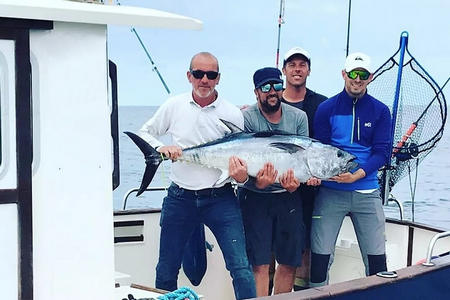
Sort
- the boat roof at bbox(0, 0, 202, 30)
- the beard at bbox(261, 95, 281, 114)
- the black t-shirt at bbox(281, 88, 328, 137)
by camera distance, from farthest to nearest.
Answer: the black t-shirt at bbox(281, 88, 328, 137), the beard at bbox(261, 95, 281, 114), the boat roof at bbox(0, 0, 202, 30)

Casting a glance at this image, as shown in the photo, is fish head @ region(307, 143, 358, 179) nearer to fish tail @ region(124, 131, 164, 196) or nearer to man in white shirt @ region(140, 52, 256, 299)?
man in white shirt @ region(140, 52, 256, 299)

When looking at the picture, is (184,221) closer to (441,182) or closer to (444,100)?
(444,100)

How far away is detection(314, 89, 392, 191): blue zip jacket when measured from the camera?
5.50 metres

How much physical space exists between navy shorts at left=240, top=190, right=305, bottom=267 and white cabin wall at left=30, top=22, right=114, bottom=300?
2276 mm

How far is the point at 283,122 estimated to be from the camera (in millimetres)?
5473

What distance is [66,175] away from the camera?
3.20 m

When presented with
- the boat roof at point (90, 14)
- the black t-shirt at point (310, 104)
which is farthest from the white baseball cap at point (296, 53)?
the boat roof at point (90, 14)

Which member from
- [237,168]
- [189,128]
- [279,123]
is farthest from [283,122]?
[189,128]

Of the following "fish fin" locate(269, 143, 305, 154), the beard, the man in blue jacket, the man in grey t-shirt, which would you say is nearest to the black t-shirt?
the man in blue jacket

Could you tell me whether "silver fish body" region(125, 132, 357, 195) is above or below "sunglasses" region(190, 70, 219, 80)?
below

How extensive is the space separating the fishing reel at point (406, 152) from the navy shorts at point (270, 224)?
140 cm

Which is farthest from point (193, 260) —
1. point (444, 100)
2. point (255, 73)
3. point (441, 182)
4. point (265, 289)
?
point (441, 182)

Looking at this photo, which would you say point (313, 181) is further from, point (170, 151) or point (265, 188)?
point (170, 151)

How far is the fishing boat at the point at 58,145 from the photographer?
3029mm
